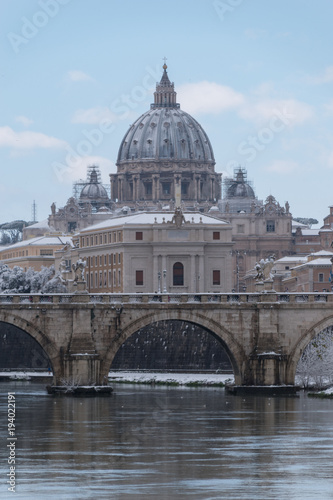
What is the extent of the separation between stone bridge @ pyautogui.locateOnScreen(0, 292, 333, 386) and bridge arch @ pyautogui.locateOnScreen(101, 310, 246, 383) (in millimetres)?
52

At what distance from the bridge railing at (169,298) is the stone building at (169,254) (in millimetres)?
66586

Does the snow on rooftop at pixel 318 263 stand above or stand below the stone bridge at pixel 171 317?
above

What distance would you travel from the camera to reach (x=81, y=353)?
84.0 m

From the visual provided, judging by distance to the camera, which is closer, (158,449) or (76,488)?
(76,488)

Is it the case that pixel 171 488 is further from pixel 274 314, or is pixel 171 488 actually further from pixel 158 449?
pixel 274 314

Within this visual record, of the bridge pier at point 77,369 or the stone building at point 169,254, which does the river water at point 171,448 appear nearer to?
the bridge pier at point 77,369

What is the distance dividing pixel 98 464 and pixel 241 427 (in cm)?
1452

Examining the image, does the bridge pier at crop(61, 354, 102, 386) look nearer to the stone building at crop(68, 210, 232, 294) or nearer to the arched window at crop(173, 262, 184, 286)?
the stone building at crop(68, 210, 232, 294)

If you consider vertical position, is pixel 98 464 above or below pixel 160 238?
below

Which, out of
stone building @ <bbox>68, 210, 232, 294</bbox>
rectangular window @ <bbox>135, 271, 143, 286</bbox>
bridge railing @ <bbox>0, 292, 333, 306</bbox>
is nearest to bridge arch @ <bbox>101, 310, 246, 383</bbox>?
bridge railing @ <bbox>0, 292, 333, 306</bbox>

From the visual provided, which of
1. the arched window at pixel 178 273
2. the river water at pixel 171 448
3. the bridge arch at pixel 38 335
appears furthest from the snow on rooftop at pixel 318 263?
the river water at pixel 171 448

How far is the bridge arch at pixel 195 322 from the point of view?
279 feet

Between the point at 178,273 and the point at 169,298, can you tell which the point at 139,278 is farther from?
the point at 169,298

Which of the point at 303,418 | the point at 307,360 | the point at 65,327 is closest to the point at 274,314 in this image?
the point at 307,360
